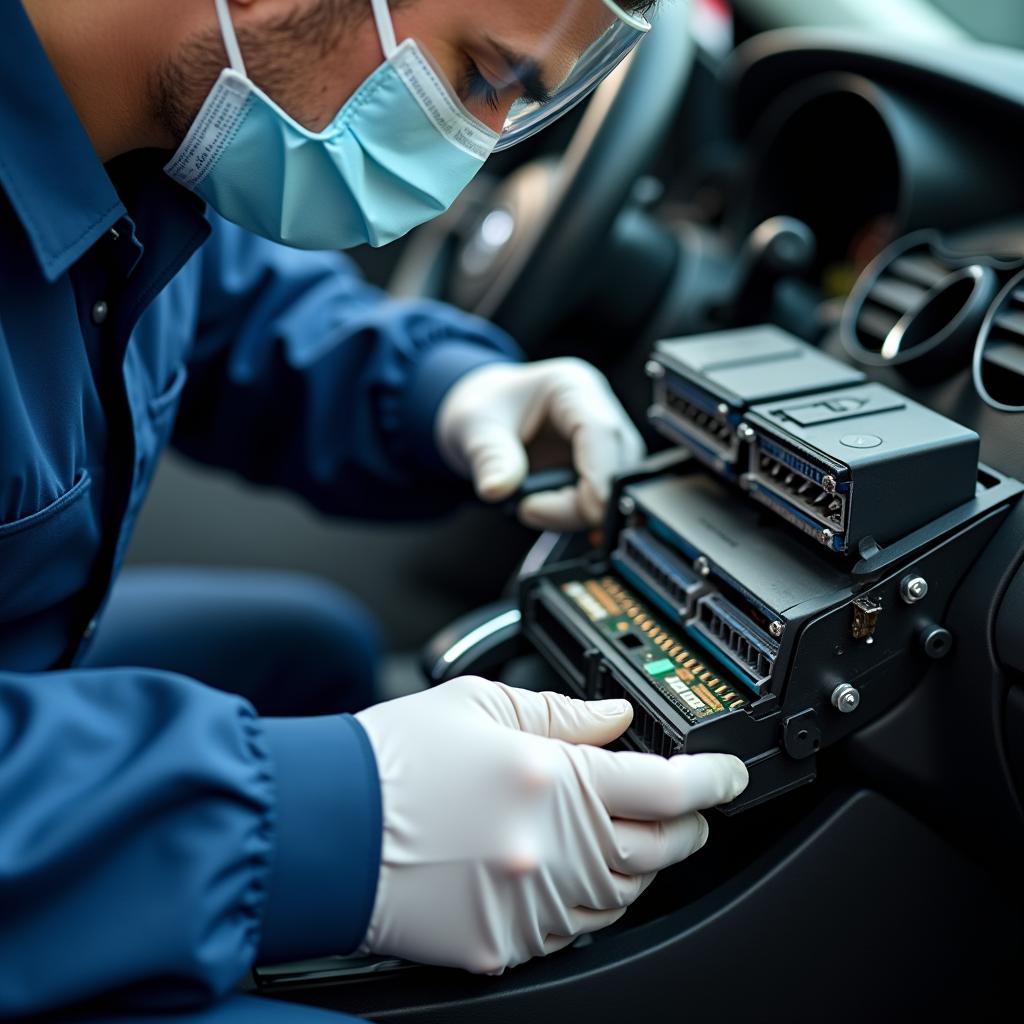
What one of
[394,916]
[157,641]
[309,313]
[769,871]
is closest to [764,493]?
[769,871]

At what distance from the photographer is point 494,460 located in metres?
1.16

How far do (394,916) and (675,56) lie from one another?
1.16 metres

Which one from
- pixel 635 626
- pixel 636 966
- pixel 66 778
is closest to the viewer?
pixel 66 778

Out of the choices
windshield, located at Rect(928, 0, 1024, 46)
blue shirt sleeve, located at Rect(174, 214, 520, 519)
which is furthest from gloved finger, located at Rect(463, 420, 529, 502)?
windshield, located at Rect(928, 0, 1024, 46)

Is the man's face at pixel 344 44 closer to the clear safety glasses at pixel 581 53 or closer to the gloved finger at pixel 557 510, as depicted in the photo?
the clear safety glasses at pixel 581 53

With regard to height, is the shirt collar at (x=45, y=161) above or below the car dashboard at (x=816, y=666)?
above

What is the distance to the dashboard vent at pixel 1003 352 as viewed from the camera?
35.5 inches

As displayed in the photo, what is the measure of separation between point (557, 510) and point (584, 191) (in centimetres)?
48

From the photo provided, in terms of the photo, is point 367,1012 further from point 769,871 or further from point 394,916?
point 769,871

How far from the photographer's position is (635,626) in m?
0.89

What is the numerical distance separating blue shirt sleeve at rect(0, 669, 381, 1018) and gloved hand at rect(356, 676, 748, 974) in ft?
0.09

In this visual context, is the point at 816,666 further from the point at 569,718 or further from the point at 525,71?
the point at 525,71

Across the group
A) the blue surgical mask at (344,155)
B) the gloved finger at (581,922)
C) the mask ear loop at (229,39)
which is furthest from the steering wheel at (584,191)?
the gloved finger at (581,922)

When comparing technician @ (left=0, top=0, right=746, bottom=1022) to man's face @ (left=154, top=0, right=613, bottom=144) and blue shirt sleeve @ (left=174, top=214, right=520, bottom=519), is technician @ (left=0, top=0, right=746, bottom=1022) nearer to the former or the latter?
man's face @ (left=154, top=0, right=613, bottom=144)
